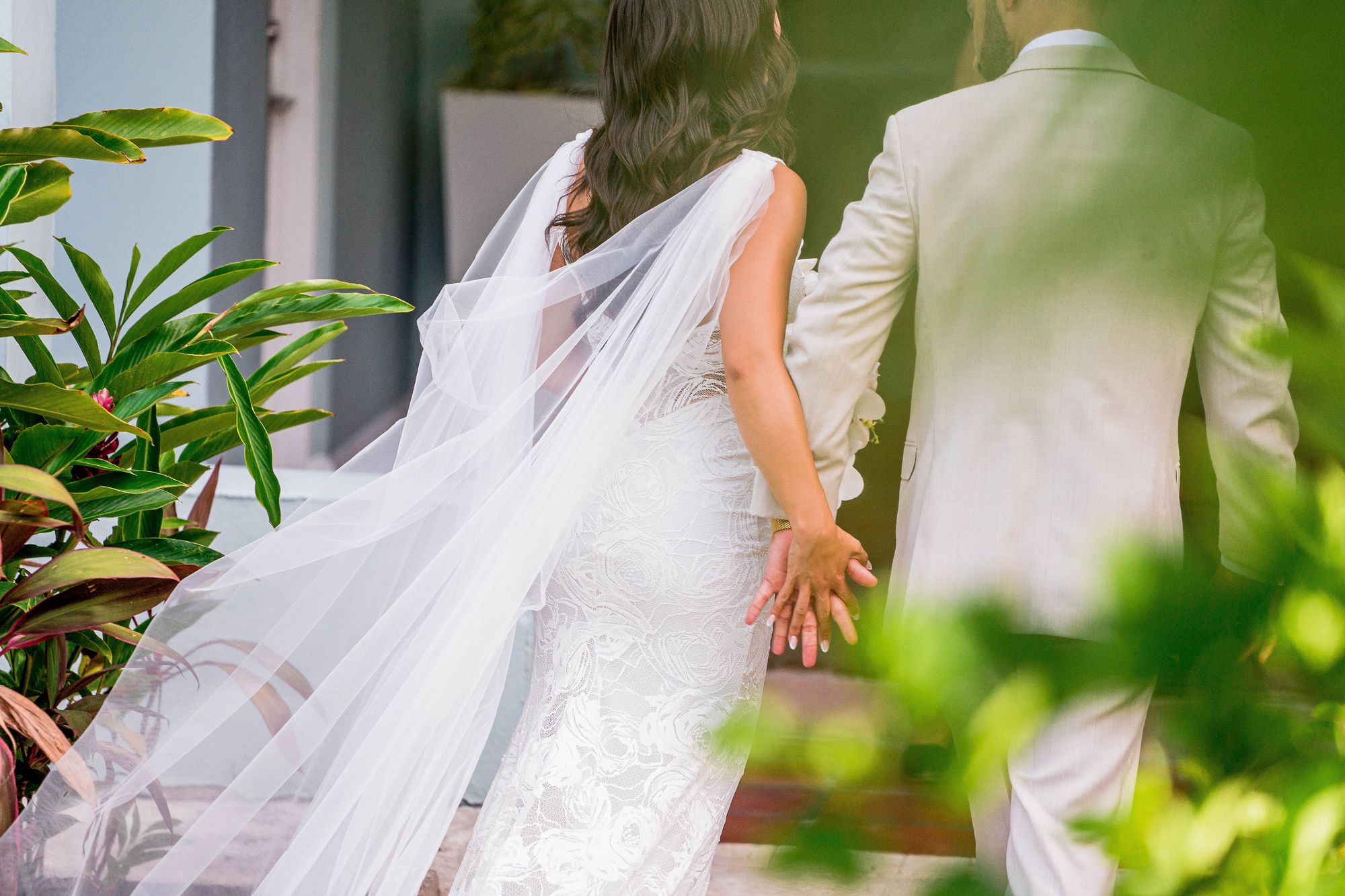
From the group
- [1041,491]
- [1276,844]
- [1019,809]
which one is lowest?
[1019,809]

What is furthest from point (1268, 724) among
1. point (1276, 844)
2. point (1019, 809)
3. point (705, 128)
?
point (705, 128)

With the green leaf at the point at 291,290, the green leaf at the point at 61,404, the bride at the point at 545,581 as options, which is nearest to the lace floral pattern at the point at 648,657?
the bride at the point at 545,581

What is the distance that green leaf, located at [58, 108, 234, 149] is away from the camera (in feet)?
5.89

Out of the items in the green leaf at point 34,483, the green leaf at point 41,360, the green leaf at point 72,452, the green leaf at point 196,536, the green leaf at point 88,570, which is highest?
the green leaf at point 41,360

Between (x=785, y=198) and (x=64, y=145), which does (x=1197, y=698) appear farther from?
(x=64, y=145)

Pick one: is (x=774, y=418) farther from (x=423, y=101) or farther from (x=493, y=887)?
(x=423, y=101)

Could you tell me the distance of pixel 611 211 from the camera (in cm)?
188

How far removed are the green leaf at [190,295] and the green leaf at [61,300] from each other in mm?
91

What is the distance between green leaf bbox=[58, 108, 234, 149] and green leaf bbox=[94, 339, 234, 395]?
1.08ft

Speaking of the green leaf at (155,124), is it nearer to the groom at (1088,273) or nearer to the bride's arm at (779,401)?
the bride's arm at (779,401)

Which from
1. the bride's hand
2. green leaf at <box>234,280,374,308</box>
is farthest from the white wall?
the bride's hand

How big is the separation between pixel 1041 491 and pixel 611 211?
818 mm

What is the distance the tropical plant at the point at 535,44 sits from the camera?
16.4ft

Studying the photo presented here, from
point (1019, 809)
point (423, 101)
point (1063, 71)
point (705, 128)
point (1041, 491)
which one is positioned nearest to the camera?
point (1063, 71)
